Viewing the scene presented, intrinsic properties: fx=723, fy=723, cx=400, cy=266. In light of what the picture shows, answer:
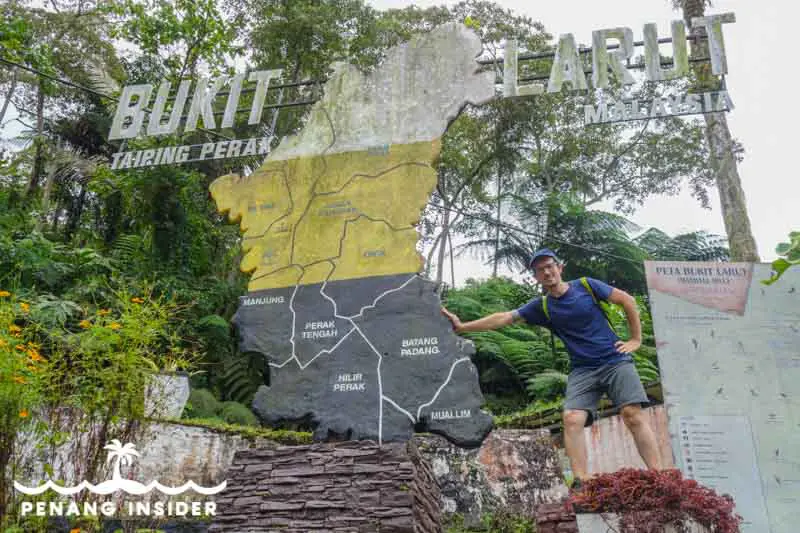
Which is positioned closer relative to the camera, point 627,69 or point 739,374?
point 739,374

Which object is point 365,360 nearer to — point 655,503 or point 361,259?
point 361,259

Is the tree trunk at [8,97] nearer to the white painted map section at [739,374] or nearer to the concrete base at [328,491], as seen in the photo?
the concrete base at [328,491]

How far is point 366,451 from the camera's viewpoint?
5.56 m

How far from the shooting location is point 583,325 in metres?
5.60

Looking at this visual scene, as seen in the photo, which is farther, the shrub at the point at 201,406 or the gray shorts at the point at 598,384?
the shrub at the point at 201,406

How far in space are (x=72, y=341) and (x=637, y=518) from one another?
4.22 metres

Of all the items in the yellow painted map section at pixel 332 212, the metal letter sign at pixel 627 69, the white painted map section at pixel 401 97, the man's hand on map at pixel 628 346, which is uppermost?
the metal letter sign at pixel 627 69

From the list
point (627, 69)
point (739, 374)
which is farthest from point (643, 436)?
point (627, 69)

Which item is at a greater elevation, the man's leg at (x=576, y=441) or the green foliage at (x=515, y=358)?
the green foliage at (x=515, y=358)

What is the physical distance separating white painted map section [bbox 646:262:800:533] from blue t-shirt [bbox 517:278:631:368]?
0.87 metres

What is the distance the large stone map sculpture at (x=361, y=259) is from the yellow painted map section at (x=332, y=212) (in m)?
0.01

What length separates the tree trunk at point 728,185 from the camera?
11211 mm

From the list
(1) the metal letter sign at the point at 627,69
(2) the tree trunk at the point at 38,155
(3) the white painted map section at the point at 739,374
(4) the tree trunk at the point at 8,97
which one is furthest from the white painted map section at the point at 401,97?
(4) the tree trunk at the point at 8,97

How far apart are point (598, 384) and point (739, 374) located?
1.48 meters
